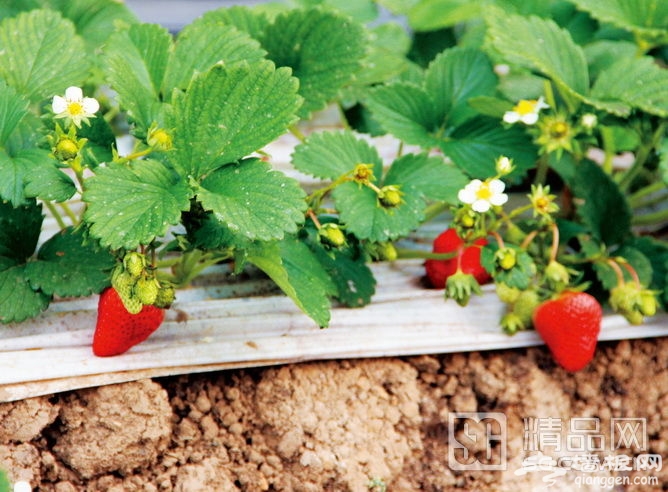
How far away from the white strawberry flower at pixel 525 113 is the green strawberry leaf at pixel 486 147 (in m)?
0.06

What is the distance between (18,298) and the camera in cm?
127

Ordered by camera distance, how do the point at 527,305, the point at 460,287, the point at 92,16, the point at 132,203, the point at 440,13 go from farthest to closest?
the point at 440,13 < the point at 92,16 < the point at 527,305 < the point at 460,287 < the point at 132,203

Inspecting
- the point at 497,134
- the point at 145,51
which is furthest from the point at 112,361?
the point at 497,134

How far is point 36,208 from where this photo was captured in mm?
1279

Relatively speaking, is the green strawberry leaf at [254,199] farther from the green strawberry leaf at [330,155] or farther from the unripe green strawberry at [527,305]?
the unripe green strawberry at [527,305]

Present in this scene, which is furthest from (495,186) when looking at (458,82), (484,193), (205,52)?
(205,52)

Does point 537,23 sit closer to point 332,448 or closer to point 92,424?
point 332,448

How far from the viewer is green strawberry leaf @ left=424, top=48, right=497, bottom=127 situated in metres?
1.53

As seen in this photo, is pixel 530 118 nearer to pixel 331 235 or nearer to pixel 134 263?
pixel 331 235

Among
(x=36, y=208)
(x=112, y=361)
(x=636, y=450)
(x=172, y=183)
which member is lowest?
(x=636, y=450)

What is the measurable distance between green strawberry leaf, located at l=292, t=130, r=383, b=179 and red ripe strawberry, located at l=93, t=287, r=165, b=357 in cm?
31

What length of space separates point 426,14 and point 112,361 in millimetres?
1039

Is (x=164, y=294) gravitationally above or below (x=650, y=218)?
above

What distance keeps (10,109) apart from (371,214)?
531mm
